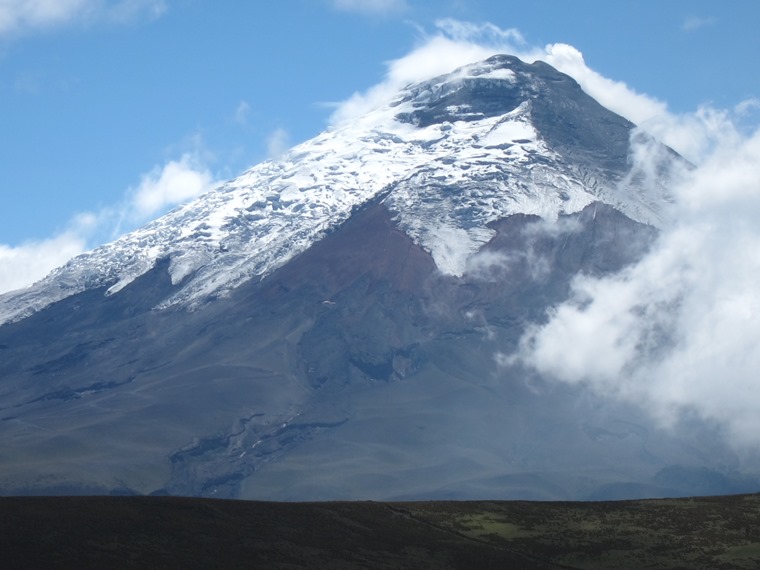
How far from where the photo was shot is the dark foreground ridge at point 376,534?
7462 cm

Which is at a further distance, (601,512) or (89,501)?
(601,512)

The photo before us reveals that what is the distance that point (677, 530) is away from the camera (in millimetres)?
96062

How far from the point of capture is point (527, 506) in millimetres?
106375

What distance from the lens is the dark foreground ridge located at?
74625 mm

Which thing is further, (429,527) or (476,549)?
(429,527)

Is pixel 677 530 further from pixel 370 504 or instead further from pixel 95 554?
pixel 95 554

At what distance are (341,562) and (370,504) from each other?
68.5 feet

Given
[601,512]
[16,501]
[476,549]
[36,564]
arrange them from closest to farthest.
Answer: [36,564] → [16,501] → [476,549] → [601,512]

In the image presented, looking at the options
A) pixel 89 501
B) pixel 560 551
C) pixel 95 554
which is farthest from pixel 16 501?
pixel 560 551

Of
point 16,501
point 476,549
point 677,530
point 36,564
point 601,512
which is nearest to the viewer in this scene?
point 36,564

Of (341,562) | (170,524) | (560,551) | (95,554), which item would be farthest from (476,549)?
(95,554)

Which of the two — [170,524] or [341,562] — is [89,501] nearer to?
[170,524]

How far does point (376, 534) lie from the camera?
91125 millimetres

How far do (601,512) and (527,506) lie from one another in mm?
6644
